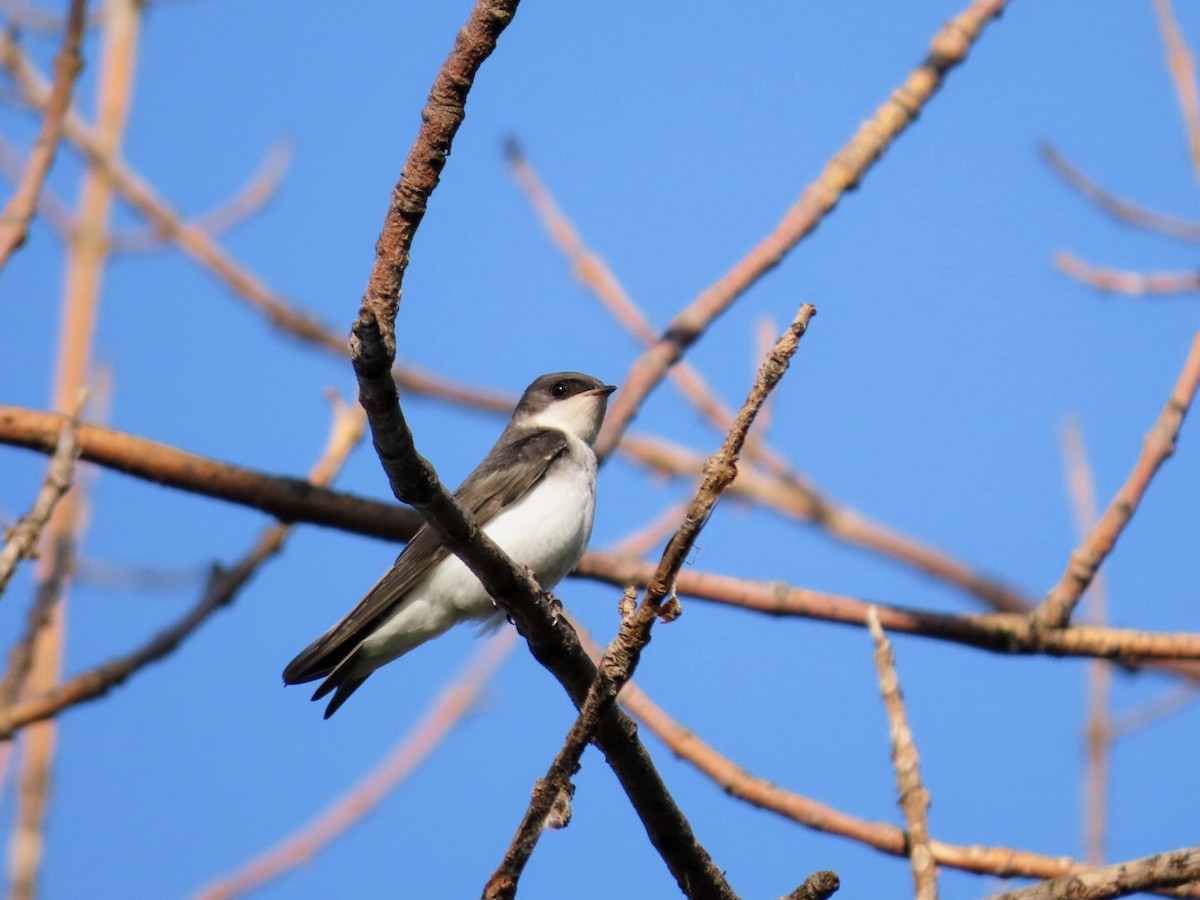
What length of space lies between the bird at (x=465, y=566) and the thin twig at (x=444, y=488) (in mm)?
1540

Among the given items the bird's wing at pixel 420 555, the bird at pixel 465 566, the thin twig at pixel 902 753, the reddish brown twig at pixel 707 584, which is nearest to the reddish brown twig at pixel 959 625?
the reddish brown twig at pixel 707 584

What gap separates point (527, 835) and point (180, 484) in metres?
2.75

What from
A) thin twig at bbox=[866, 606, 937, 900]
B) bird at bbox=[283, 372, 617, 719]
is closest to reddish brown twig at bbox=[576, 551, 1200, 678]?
Answer: bird at bbox=[283, 372, 617, 719]

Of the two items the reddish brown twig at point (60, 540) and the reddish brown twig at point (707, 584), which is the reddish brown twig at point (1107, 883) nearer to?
the reddish brown twig at point (707, 584)

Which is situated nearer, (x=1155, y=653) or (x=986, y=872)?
(x=986, y=872)

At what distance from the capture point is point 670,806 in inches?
144

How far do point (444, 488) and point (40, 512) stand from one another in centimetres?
126

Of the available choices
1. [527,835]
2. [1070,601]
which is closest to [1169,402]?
[1070,601]

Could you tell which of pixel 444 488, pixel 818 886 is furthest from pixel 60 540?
pixel 818 886

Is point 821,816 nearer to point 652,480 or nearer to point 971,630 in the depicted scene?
point 971,630

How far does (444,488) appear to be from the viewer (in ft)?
10.9

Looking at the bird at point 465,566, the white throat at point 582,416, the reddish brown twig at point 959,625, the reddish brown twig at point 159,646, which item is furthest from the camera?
the white throat at point 582,416

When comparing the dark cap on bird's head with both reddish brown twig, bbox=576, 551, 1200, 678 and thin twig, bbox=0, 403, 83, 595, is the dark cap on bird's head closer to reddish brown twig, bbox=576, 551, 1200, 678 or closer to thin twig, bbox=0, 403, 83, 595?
reddish brown twig, bbox=576, 551, 1200, 678

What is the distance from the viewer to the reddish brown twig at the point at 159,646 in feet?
14.6
